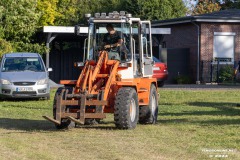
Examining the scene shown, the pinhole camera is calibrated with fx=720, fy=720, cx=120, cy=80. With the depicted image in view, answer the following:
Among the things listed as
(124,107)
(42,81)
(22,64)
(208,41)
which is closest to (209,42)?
(208,41)

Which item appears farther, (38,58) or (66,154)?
(38,58)

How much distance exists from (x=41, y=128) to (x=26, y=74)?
9.17m

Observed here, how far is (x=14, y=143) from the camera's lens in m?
13.4

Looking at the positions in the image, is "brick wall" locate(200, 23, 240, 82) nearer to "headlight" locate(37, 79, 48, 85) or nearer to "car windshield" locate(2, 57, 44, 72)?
"car windshield" locate(2, 57, 44, 72)

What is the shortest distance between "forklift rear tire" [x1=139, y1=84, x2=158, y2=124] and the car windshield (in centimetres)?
934

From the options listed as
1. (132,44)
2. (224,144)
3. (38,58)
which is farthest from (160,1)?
(224,144)

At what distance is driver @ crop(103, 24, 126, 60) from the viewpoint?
53.7ft

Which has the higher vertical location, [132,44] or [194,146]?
[132,44]

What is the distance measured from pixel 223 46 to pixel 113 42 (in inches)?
991

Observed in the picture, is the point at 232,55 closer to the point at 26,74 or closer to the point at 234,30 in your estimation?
the point at 234,30

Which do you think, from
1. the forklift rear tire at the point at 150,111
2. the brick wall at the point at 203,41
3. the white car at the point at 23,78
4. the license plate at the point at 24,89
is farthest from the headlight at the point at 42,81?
the brick wall at the point at 203,41

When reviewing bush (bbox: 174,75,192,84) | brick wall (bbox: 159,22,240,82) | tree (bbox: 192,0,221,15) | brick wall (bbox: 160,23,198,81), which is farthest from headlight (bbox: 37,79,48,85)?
tree (bbox: 192,0,221,15)

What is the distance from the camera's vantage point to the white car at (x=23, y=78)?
24.9 m

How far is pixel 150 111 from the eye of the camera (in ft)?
56.4
